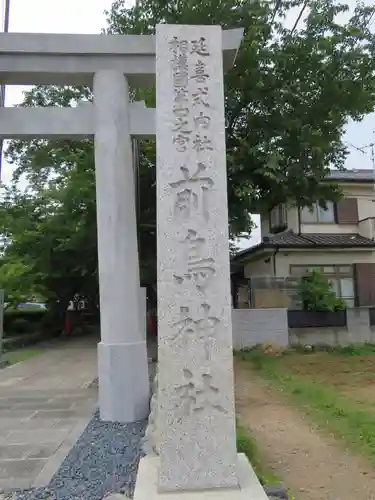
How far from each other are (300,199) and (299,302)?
3.31 meters

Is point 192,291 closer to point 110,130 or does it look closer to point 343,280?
point 110,130

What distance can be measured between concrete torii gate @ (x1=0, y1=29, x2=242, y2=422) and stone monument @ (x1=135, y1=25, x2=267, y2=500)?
292cm

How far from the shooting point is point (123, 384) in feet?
20.6

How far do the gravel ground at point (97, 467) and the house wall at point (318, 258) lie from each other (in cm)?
1174

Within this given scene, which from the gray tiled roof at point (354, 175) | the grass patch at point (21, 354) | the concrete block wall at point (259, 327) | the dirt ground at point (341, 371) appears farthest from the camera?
the gray tiled roof at point (354, 175)

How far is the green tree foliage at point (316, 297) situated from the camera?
14.1m

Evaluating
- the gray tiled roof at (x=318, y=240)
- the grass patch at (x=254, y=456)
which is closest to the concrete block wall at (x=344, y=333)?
the gray tiled roof at (x=318, y=240)

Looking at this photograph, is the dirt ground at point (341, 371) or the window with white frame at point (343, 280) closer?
the dirt ground at point (341, 371)

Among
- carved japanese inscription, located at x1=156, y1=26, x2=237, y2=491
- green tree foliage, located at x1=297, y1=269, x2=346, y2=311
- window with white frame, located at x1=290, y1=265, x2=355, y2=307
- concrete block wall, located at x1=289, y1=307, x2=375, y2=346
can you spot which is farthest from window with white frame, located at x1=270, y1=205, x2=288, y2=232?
carved japanese inscription, located at x1=156, y1=26, x2=237, y2=491

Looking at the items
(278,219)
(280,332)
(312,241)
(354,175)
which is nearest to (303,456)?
(280,332)

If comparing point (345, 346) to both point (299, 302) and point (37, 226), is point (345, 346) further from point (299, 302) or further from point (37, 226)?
point (37, 226)

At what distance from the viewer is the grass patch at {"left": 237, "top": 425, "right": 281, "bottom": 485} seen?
13.3 feet

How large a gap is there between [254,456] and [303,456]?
0.59m

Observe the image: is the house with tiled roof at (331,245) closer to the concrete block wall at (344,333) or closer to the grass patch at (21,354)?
the concrete block wall at (344,333)
